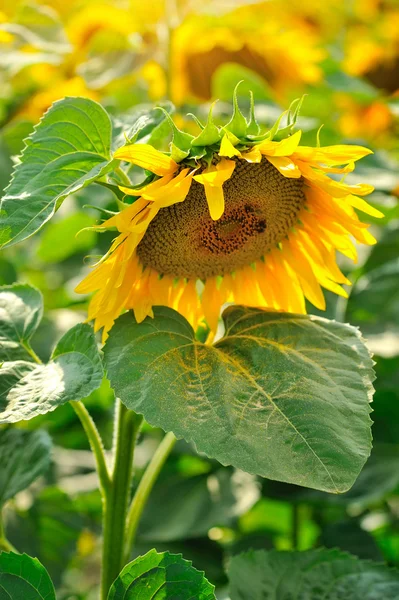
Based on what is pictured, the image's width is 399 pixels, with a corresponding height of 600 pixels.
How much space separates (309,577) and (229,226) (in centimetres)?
43

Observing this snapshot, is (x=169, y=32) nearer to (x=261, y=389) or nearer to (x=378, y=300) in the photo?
(x=378, y=300)

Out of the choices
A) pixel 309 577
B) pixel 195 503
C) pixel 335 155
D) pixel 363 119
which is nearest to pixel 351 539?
pixel 195 503

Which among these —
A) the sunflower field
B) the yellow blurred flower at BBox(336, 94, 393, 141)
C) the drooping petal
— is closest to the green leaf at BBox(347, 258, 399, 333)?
the sunflower field

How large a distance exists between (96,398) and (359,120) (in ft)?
4.86

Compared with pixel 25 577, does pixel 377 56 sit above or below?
below

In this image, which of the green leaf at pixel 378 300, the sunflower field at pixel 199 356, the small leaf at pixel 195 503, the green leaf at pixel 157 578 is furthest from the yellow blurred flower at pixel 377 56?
the green leaf at pixel 157 578

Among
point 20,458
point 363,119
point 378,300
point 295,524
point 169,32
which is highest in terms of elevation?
point 169,32

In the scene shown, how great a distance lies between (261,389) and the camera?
0.75 meters

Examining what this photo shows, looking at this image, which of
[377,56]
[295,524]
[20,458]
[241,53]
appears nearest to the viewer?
[20,458]

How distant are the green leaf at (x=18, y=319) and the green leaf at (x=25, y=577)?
211mm

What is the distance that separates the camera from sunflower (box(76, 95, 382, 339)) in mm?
768

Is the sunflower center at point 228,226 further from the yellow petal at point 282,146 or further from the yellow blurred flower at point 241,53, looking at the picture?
the yellow blurred flower at point 241,53

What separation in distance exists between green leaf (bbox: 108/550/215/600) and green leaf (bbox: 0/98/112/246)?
321 mm

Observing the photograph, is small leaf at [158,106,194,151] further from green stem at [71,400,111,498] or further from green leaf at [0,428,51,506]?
green leaf at [0,428,51,506]
